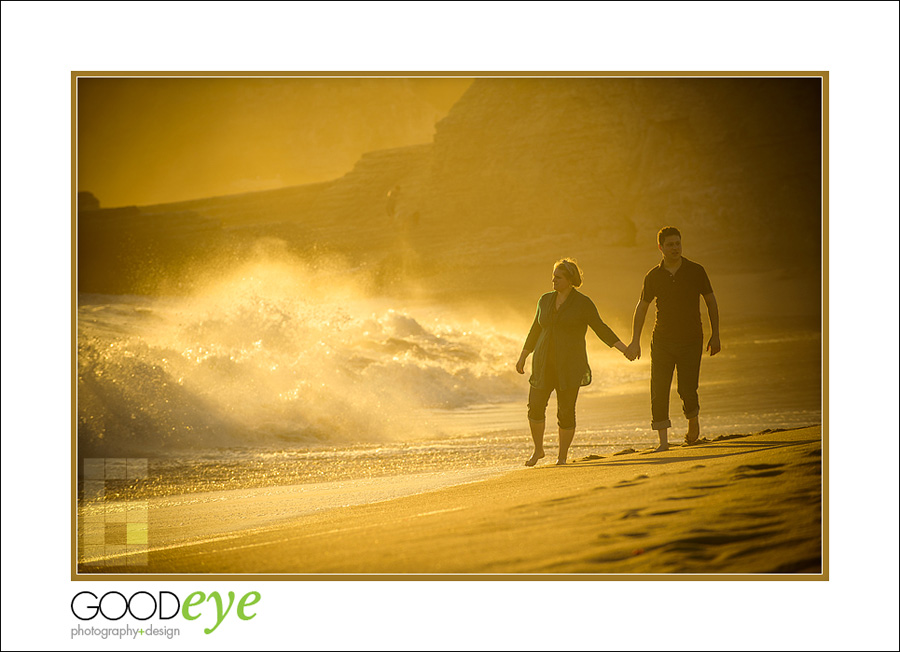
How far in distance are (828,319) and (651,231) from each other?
1786 centimetres

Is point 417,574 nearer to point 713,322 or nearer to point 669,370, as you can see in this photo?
point 669,370

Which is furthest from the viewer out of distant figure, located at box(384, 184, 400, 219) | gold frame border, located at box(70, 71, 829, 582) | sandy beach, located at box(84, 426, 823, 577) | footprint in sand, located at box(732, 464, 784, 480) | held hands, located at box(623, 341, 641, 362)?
distant figure, located at box(384, 184, 400, 219)

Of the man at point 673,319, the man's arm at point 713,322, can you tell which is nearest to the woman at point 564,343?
the man at point 673,319

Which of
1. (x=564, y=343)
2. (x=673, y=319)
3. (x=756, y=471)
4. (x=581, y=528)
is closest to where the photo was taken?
(x=581, y=528)

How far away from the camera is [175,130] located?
22.1 ft

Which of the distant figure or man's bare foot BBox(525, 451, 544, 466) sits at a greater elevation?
the distant figure

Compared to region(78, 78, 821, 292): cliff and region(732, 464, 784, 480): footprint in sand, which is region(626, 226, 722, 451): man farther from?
region(78, 78, 821, 292): cliff

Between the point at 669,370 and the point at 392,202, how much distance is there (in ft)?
42.5

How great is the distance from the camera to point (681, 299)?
17.4 ft

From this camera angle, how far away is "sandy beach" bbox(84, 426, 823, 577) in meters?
3.96

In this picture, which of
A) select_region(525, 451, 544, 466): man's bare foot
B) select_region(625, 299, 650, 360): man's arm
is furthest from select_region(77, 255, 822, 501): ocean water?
select_region(625, 299, 650, 360): man's arm

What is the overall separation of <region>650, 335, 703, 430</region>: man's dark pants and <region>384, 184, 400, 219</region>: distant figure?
369 inches

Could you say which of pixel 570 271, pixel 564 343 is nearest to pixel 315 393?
pixel 564 343

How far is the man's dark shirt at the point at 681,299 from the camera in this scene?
5.31 metres
